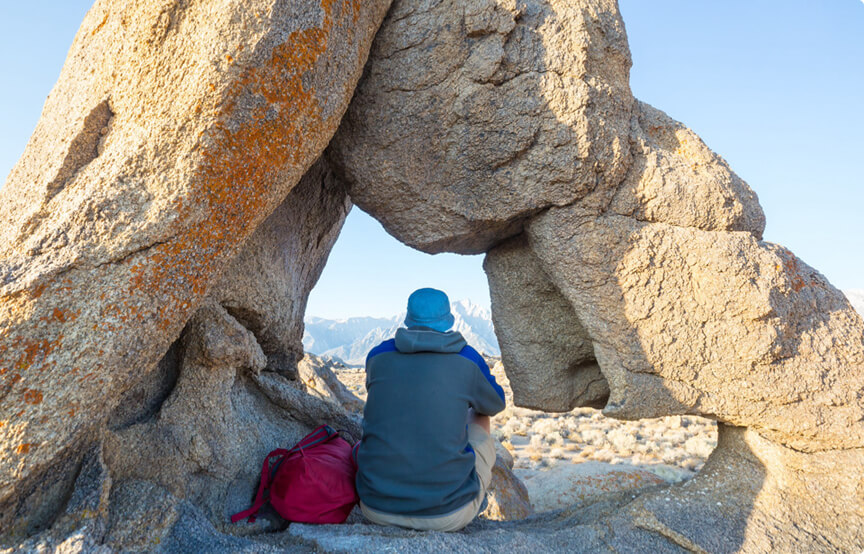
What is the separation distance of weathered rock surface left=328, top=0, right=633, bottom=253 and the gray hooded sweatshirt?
1.78m

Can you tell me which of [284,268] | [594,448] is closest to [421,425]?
[284,268]

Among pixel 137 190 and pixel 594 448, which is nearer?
pixel 137 190

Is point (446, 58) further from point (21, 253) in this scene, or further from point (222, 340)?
point (21, 253)

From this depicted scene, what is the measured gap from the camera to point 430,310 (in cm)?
370

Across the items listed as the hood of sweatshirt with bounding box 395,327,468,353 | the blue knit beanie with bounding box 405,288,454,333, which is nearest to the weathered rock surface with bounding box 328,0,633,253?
the blue knit beanie with bounding box 405,288,454,333

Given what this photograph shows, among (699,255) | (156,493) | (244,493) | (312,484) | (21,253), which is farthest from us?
(699,255)

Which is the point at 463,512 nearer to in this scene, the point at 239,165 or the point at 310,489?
the point at 310,489

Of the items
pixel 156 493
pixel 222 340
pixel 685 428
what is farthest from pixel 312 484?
pixel 685 428

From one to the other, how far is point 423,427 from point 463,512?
A: 74cm

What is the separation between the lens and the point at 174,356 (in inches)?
167

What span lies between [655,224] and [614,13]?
2.15 meters

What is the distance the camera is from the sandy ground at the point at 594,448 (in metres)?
6.84

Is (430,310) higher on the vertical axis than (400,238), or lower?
lower

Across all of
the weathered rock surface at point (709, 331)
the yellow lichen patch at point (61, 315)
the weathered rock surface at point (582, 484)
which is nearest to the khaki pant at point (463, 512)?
the weathered rock surface at point (709, 331)
